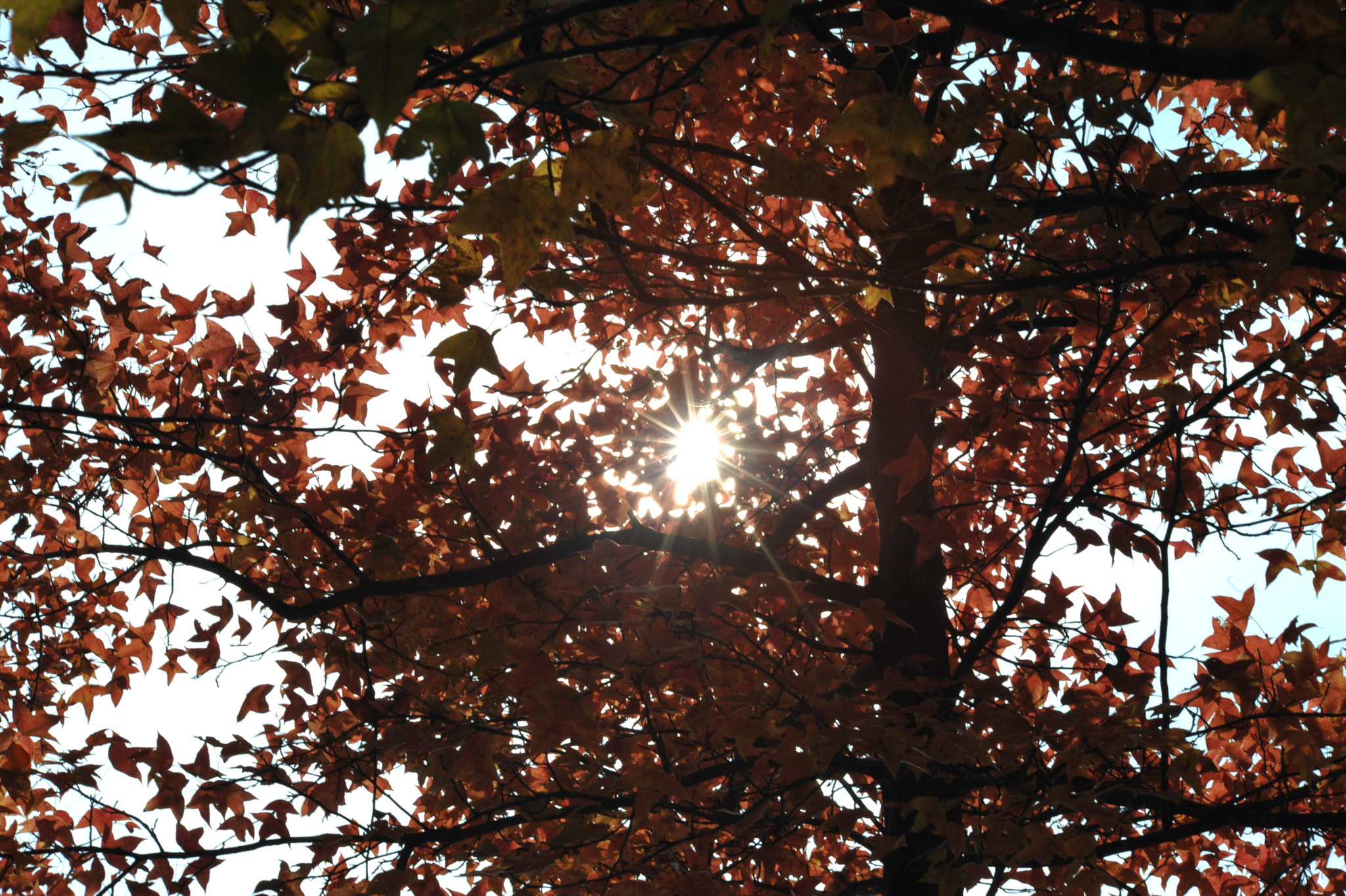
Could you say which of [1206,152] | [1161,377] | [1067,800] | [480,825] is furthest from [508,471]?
[1206,152]

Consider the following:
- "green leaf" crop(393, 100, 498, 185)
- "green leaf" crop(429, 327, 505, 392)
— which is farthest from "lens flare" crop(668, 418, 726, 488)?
"green leaf" crop(393, 100, 498, 185)

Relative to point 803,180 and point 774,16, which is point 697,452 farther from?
point 774,16

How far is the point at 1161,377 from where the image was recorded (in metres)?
3.51

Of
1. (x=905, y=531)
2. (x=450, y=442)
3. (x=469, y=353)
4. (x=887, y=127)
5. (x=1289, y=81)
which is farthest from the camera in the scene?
(x=905, y=531)

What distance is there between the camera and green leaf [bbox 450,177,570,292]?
58.7 inches

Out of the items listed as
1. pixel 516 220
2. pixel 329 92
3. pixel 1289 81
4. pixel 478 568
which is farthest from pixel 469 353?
pixel 478 568

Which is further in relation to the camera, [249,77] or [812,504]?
[812,504]

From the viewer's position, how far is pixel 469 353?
1.75 meters

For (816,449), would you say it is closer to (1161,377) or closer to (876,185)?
(1161,377)

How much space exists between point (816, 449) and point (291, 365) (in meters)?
2.66

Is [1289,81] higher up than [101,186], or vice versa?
[1289,81]

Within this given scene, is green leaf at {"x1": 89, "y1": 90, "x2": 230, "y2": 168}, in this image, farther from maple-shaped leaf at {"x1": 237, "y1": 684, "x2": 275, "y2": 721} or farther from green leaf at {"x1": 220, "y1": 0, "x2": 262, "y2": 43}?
maple-shaped leaf at {"x1": 237, "y1": 684, "x2": 275, "y2": 721}

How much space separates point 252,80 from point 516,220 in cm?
63

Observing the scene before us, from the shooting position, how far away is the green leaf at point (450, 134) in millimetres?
1168
